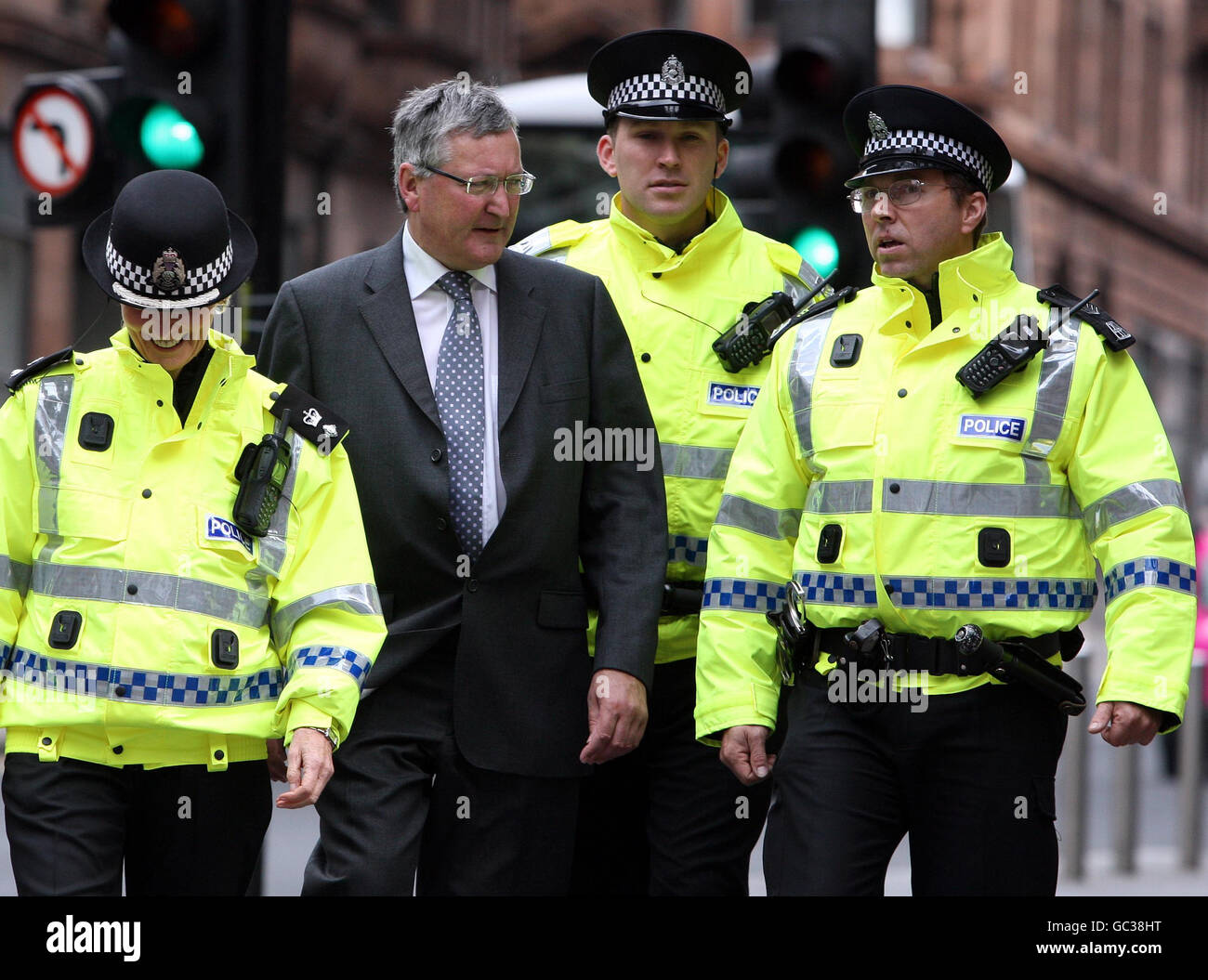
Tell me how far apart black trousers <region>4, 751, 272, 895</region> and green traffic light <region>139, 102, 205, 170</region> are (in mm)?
2377

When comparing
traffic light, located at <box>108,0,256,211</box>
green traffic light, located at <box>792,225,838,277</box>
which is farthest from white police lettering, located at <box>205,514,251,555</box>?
green traffic light, located at <box>792,225,838,277</box>

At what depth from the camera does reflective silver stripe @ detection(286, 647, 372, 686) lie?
15.4ft

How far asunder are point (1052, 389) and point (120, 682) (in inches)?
83.8

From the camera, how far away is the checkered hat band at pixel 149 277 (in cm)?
472

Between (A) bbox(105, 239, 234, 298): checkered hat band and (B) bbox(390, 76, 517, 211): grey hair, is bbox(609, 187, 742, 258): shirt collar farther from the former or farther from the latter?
(A) bbox(105, 239, 234, 298): checkered hat band

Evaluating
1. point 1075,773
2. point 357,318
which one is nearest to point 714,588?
point 357,318

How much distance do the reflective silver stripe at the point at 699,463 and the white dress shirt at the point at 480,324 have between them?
0.55m

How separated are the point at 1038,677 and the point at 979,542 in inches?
12.6

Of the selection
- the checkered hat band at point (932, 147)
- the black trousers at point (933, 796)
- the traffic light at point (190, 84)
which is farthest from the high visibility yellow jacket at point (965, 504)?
the traffic light at point (190, 84)

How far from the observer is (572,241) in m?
6.05
